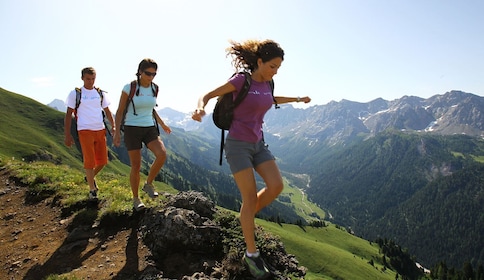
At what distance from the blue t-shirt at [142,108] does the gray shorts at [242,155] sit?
367 centimetres

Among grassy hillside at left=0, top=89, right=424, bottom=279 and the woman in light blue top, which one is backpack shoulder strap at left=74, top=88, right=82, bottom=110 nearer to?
the woman in light blue top

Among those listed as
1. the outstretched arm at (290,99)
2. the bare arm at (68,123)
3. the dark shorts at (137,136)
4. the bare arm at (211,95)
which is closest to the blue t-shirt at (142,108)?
the dark shorts at (137,136)

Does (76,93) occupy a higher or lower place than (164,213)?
higher

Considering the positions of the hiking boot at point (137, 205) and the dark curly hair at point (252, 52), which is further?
the hiking boot at point (137, 205)

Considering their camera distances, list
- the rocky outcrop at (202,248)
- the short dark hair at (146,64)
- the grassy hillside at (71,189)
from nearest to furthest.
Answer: the rocky outcrop at (202,248) → the short dark hair at (146,64) → the grassy hillside at (71,189)

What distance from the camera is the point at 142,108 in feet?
29.5

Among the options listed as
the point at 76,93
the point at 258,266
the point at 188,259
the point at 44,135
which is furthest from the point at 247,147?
the point at 44,135

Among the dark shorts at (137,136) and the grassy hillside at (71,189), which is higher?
the dark shorts at (137,136)

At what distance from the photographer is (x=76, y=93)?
10000mm

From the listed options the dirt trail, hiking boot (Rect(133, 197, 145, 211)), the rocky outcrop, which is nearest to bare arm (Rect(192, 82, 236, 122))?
the rocky outcrop

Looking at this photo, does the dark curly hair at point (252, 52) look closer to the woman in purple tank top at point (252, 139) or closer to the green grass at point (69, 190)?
the woman in purple tank top at point (252, 139)

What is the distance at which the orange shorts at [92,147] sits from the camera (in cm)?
1020

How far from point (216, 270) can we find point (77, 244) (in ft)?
14.1

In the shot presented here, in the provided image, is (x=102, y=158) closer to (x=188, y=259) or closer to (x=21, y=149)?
(x=188, y=259)
